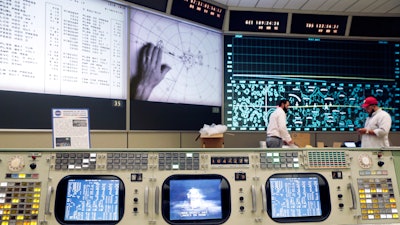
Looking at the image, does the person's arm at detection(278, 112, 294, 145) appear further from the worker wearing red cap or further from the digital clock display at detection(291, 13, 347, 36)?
the digital clock display at detection(291, 13, 347, 36)

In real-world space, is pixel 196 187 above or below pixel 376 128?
below

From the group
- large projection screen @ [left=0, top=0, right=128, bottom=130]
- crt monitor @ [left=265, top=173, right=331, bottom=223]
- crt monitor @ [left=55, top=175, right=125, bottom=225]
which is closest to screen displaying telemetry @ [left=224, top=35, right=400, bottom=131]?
large projection screen @ [left=0, top=0, right=128, bottom=130]

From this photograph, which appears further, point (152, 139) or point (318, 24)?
point (318, 24)

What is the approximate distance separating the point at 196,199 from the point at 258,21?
301 cm

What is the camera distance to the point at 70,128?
166 centimetres

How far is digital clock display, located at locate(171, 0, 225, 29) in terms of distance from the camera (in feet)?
10.8

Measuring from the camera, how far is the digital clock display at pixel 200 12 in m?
3.31

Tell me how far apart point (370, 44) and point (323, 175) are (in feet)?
11.0

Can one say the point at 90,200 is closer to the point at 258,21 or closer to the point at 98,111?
→ the point at 98,111

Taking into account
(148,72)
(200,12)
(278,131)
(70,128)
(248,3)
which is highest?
(248,3)

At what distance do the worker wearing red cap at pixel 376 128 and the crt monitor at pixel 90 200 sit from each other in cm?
250

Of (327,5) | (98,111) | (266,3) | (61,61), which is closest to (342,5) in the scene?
(327,5)

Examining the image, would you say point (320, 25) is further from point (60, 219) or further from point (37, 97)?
point (60, 219)

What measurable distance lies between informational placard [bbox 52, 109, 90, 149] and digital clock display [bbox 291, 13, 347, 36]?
9.84 feet
